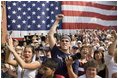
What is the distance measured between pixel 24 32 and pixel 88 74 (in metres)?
4.10

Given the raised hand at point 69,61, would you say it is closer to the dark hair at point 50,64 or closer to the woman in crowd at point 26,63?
the dark hair at point 50,64

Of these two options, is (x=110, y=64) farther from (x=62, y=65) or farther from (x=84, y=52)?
(x=62, y=65)

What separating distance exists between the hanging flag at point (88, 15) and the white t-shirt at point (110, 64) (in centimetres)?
375

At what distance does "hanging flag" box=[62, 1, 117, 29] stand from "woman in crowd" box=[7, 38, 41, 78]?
13.0 feet

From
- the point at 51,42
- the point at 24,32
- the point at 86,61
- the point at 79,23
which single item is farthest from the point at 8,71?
the point at 79,23

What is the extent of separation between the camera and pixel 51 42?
4.49 metres

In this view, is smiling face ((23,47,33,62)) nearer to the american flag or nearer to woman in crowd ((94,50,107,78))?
woman in crowd ((94,50,107,78))

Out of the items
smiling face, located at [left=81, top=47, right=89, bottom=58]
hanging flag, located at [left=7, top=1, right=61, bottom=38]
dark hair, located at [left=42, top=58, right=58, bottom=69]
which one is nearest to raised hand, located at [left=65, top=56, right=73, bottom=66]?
dark hair, located at [left=42, top=58, right=58, bottom=69]

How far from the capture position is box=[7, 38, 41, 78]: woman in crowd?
4.06 metres

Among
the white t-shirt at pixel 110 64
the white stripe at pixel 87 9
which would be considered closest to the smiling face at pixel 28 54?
the white t-shirt at pixel 110 64

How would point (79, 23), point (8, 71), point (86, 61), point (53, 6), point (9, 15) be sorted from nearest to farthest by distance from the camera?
point (86, 61), point (8, 71), point (9, 15), point (53, 6), point (79, 23)

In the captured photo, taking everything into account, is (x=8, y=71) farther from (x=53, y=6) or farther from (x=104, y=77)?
(x=53, y=6)

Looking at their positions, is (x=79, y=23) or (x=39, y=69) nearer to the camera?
(x=39, y=69)

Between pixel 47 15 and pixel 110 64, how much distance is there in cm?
351
